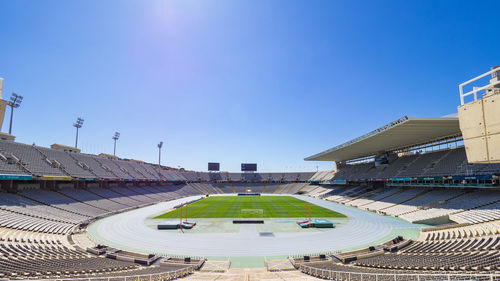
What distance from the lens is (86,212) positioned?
1401 inches

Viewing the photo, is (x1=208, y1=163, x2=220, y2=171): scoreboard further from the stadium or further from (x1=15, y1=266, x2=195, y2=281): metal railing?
(x1=15, y1=266, x2=195, y2=281): metal railing

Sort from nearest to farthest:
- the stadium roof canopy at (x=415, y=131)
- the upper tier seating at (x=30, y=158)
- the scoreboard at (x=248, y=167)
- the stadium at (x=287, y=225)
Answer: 1. the stadium at (x=287, y=225)
2. the stadium roof canopy at (x=415, y=131)
3. the upper tier seating at (x=30, y=158)
4. the scoreboard at (x=248, y=167)

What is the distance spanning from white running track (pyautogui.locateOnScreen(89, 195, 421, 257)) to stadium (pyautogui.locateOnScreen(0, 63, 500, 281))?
0.13 meters

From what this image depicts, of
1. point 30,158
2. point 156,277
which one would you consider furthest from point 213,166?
point 156,277

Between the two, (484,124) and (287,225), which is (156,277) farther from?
(287,225)

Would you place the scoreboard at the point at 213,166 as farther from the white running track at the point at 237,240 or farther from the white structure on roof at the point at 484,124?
the white structure on roof at the point at 484,124

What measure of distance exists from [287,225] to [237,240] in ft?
30.8

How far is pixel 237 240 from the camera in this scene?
24766mm

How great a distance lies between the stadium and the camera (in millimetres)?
12906

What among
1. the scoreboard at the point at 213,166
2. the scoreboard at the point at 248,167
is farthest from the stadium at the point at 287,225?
the scoreboard at the point at 248,167

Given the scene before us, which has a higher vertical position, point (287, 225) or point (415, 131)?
point (415, 131)

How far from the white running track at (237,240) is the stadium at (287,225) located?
13 cm

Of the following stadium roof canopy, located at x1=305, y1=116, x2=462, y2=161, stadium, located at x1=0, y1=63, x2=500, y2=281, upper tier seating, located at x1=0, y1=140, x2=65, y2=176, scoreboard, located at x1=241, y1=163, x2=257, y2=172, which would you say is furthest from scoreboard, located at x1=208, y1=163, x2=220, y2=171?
stadium roof canopy, located at x1=305, y1=116, x2=462, y2=161

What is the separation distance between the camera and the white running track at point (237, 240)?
70.6ft
